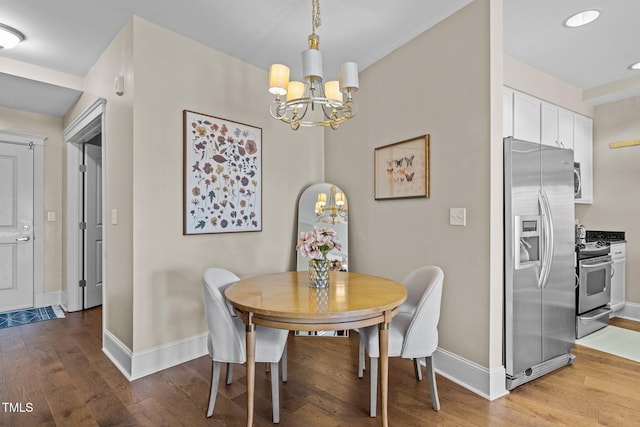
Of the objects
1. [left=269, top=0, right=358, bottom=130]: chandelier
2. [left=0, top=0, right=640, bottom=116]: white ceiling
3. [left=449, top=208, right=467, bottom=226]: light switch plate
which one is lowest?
[left=449, top=208, right=467, bottom=226]: light switch plate

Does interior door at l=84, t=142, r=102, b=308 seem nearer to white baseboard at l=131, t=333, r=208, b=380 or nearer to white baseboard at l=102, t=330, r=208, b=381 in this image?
white baseboard at l=102, t=330, r=208, b=381

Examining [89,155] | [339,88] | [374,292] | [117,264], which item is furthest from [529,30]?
[89,155]

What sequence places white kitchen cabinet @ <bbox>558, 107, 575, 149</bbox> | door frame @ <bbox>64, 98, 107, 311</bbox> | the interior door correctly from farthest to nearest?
the interior door
door frame @ <bbox>64, 98, 107, 311</bbox>
white kitchen cabinet @ <bbox>558, 107, 575, 149</bbox>

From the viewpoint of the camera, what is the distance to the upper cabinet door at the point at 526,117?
3.16m

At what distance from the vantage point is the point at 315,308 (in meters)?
1.62

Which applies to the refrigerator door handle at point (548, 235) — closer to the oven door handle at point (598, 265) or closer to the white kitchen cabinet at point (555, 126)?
the oven door handle at point (598, 265)

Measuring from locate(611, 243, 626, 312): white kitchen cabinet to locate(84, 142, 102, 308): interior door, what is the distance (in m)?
6.15

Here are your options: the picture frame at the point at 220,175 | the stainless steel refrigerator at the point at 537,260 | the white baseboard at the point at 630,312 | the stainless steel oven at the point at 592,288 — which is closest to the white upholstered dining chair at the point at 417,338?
the stainless steel refrigerator at the point at 537,260

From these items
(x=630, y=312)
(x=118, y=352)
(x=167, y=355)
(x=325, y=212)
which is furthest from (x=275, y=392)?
(x=630, y=312)

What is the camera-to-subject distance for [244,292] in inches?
75.0

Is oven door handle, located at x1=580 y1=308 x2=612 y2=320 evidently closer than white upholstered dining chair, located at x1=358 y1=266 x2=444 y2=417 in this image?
No

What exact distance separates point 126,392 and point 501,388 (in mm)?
2495

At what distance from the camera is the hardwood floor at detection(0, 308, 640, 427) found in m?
1.91

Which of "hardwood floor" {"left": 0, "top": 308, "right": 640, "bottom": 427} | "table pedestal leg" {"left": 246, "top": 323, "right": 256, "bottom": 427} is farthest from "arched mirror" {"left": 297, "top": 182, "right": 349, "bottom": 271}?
"table pedestal leg" {"left": 246, "top": 323, "right": 256, "bottom": 427}
